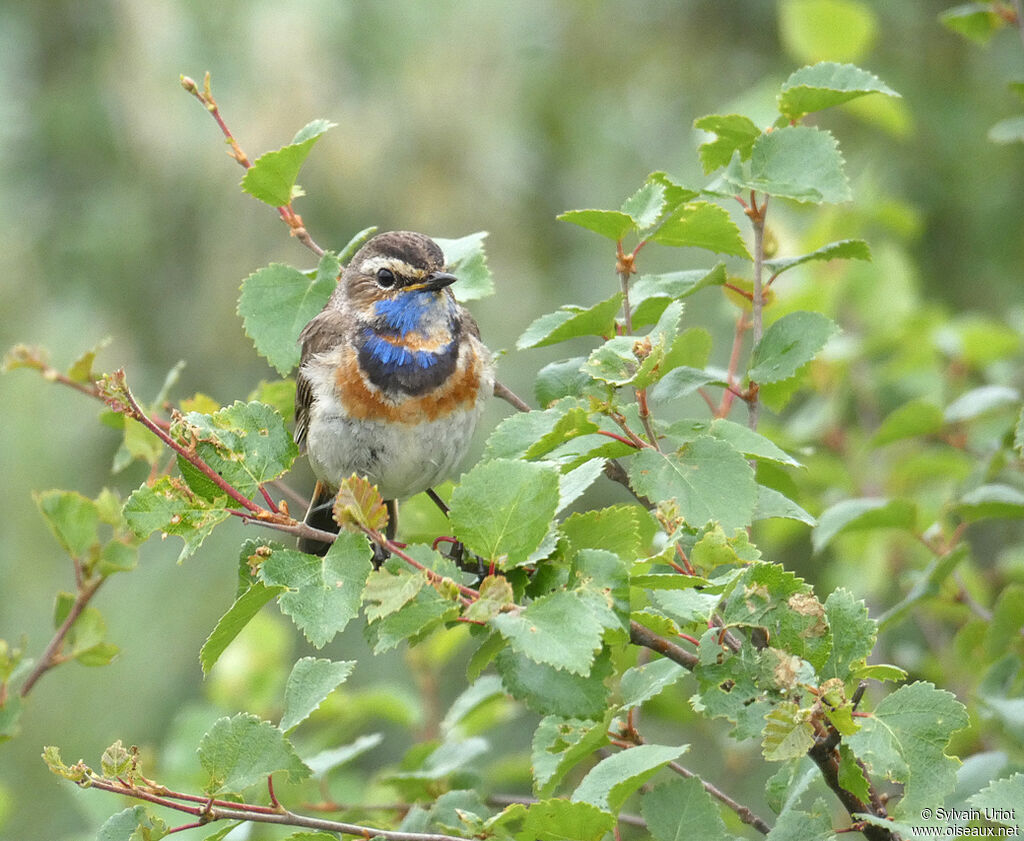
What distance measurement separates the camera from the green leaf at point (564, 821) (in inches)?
61.8

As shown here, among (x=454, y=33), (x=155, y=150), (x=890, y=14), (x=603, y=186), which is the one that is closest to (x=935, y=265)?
(x=890, y=14)

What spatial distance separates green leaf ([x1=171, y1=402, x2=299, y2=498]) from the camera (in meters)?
1.89

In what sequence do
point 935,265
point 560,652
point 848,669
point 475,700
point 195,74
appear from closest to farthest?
point 560,652 < point 848,669 < point 475,700 < point 935,265 < point 195,74

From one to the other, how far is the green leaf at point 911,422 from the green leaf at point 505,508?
1551 millimetres

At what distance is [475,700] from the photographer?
8.39ft

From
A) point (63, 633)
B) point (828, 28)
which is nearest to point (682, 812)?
point (63, 633)

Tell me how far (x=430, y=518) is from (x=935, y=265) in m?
3.59

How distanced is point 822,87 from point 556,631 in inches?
44.9

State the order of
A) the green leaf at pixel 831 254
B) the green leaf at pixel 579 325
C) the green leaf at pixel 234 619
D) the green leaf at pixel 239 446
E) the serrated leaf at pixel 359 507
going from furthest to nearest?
1. the green leaf at pixel 831 254
2. the green leaf at pixel 579 325
3. the green leaf at pixel 239 446
4. the green leaf at pixel 234 619
5. the serrated leaf at pixel 359 507

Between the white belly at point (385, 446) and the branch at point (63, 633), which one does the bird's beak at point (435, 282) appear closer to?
the white belly at point (385, 446)

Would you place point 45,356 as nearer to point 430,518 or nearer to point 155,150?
point 430,518

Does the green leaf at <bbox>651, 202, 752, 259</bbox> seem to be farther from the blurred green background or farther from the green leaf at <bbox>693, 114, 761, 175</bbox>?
the blurred green background

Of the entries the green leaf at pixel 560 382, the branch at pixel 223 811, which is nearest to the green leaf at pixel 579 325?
the green leaf at pixel 560 382

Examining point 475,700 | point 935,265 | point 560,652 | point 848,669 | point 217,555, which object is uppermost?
point 560,652
